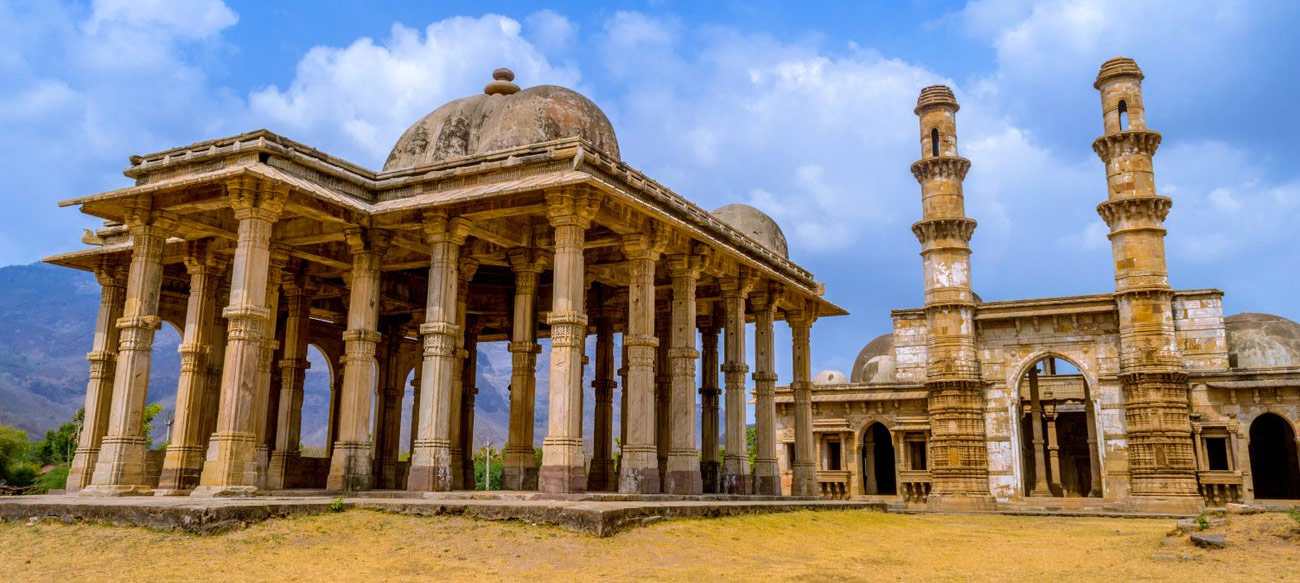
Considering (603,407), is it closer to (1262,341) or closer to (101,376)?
(101,376)

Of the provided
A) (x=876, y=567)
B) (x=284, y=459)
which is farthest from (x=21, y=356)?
(x=876, y=567)

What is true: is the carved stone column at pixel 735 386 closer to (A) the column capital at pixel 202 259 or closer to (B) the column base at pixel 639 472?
(B) the column base at pixel 639 472

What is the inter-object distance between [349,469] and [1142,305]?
27686 millimetres

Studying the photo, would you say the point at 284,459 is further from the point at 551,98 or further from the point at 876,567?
the point at 876,567

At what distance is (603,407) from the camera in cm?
2958

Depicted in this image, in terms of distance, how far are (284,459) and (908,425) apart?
2450cm

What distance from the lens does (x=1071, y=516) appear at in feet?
98.0

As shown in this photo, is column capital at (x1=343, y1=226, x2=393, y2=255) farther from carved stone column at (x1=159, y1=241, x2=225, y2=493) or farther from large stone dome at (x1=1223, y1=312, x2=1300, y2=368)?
large stone dome at (x1=1223, y1=312, x2=1300, y2=368)

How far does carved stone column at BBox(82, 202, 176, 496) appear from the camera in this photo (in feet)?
61.0

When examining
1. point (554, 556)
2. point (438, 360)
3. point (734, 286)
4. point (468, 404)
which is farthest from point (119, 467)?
point (734, 286)

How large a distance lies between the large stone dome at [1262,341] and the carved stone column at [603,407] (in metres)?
23.9

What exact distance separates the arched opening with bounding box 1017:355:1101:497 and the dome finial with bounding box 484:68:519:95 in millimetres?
22218

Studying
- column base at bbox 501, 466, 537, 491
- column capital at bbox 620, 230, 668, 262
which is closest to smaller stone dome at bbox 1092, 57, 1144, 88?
column capital at bbox 620, 230, 668, 262

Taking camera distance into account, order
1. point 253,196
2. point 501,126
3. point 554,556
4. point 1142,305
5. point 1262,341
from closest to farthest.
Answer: point 554,556 < point 253,196 < point 501,126 < point 1142,305 < point 1262,341
